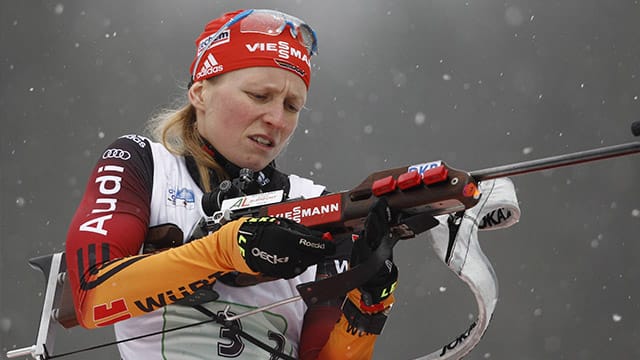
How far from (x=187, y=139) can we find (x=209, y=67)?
13cm

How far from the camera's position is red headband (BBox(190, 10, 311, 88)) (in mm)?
1533

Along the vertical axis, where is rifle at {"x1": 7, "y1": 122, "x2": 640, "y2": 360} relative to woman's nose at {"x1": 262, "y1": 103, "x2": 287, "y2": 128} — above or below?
below

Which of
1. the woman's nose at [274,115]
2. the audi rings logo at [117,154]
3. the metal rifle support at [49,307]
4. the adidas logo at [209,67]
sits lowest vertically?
the metal rifle support at [49,307]

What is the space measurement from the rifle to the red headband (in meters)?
0.23

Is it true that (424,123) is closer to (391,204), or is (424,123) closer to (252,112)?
(252,112)

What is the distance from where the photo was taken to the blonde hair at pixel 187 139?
1544 millimetres

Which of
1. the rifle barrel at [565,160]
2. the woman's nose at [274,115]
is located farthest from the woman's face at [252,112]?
the rifle barrel at [565,160]

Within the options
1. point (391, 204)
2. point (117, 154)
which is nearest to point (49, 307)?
point (117, 154)

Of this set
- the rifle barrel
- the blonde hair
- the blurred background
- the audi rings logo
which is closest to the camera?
the rifle barrel

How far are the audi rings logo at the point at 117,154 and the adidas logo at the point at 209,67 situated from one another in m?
0.22

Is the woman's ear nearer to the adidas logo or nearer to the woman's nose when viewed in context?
the adidas logo

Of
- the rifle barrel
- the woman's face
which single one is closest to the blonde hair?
the woman's face

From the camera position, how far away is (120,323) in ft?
4.75

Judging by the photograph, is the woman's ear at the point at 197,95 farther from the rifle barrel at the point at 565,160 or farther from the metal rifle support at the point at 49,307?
the rifle barrel at the point at 565,160
